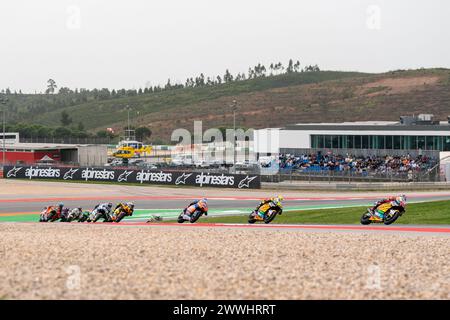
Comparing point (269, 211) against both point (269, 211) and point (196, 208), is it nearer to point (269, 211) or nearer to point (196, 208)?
point (269, 211)

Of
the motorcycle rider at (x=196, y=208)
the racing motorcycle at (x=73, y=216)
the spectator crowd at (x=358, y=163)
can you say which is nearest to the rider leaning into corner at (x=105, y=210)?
the racing motorcycle at (x=73, y=216)

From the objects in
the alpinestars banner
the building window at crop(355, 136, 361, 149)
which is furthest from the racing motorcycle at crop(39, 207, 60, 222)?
the building window at crop(355, 136, 361, 149)

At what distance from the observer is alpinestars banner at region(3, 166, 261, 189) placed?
50531 millimetres

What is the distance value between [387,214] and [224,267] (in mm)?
12267

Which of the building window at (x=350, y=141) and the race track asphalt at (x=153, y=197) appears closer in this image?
the race track asphalt at (x=153, y=197)

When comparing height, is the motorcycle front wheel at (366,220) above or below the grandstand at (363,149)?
below

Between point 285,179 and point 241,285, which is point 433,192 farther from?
point 241,285

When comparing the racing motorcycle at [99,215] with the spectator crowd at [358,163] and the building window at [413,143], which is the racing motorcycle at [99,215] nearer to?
the spectator crowd at [358,163]

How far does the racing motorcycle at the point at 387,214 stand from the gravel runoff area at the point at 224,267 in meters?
4.60

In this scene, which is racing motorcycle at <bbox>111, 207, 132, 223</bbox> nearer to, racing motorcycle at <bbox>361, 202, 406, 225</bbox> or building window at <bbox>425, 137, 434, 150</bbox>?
racing motorcycle at <bbox>361, 202, 406, 225</bbox>

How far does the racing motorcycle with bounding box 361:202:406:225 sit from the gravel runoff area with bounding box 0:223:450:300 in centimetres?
460

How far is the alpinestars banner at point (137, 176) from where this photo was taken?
5053cm

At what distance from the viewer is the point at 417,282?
1465 centimetres
